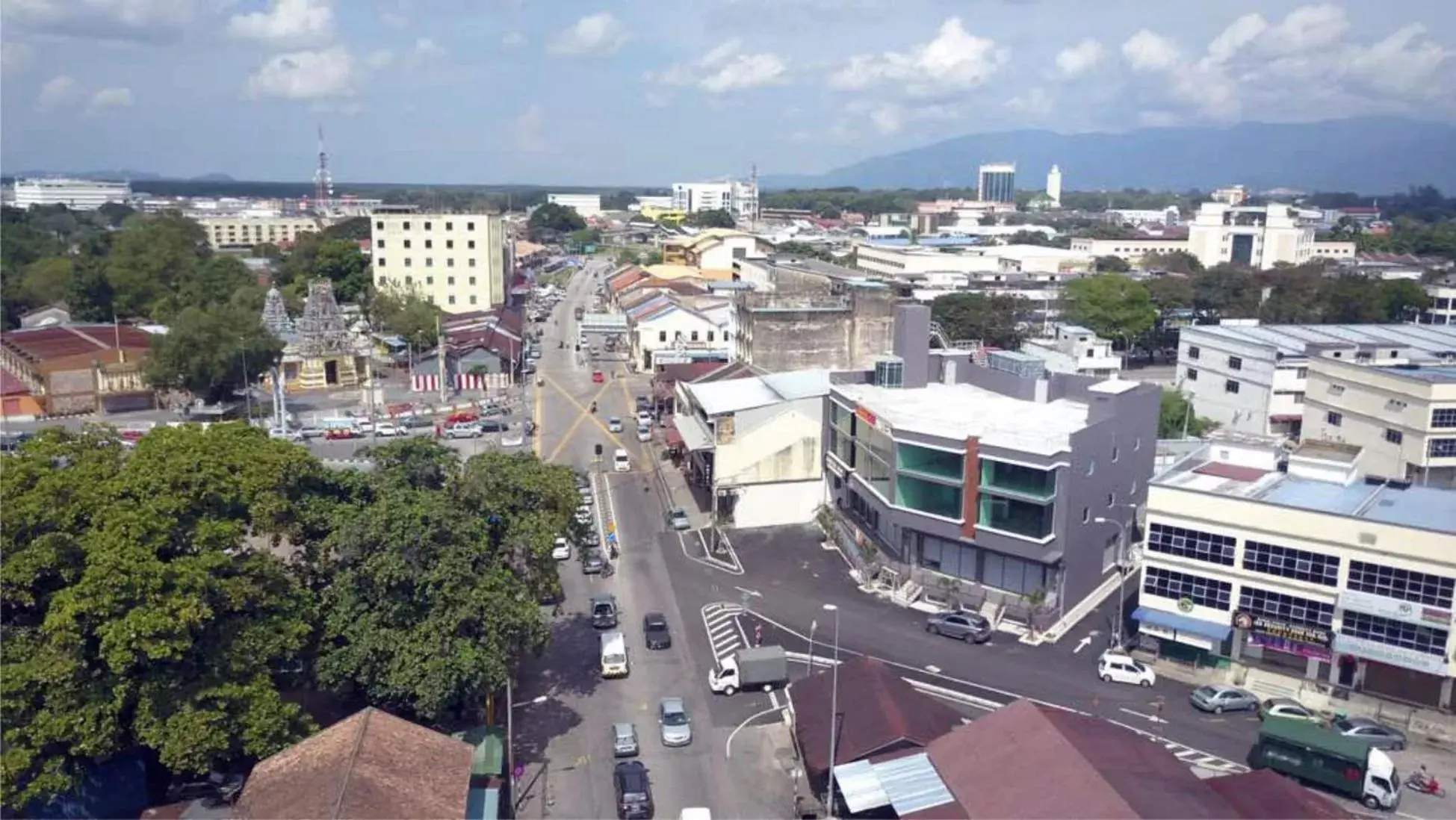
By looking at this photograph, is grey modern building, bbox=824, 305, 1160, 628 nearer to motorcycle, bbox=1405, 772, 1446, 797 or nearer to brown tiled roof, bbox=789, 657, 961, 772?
brown tiled roof, bbox=789, 657, 961, 772

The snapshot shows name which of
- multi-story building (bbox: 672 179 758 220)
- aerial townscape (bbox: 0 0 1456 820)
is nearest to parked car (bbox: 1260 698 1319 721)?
aerial townscape (bbox: 0 0 1456 820)

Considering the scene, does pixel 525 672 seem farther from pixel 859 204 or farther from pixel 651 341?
pixel 859 204

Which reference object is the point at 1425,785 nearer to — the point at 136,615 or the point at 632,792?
the point at 632,792

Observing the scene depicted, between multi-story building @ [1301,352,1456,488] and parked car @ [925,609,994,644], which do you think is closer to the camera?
parked car @ [925,609,994,644]

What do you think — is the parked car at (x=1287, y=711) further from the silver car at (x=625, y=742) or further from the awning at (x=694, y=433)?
the awning at (x=694, y=433)

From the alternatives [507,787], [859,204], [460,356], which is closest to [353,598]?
[507,787]

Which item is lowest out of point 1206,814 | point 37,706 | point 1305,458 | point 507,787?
point 507,787

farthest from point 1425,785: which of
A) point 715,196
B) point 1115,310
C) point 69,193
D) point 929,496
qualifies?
point 69,193
